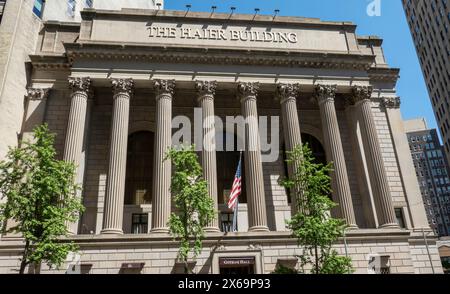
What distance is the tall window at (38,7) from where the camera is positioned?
119ft

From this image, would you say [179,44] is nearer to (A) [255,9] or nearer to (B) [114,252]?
(A) [255,9]

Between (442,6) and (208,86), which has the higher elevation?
(442,6)

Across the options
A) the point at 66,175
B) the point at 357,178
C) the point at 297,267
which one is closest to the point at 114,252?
the point at 66,175

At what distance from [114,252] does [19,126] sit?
14.3 m

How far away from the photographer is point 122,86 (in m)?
30.8

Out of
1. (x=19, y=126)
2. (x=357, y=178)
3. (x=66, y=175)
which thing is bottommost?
(x=66, y=175)

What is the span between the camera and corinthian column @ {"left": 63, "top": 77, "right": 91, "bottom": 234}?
27.9 m

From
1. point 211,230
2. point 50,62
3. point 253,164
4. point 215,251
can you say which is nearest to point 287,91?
point 253,164

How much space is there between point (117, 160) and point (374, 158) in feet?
69.3

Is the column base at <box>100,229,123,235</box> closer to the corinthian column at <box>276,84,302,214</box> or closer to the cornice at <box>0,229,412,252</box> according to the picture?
the cornice at <box>0,229,412,252</box>

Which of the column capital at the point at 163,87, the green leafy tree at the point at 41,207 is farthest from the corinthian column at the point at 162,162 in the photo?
the green leafy tree at the point at 41,207

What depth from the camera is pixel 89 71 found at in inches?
1223

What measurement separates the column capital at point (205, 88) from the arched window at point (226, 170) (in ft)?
16.9

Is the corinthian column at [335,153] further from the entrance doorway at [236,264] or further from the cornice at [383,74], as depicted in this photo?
the entrance doorway at [236,264]
